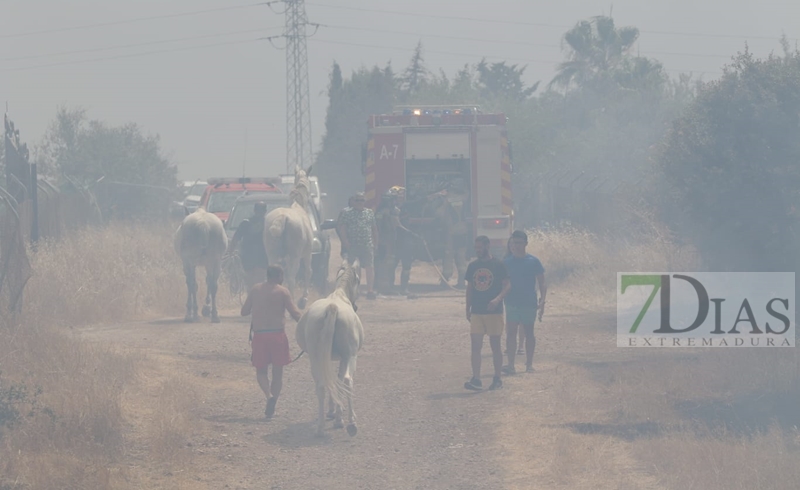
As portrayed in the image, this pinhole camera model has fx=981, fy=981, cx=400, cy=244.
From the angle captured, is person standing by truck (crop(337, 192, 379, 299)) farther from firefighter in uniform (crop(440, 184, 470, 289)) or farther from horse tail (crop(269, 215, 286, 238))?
firefighter in uniform (crop(440, 184, 470, 289))

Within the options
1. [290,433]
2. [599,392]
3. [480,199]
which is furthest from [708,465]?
[480,199]

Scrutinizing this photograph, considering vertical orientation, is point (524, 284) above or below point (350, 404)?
above

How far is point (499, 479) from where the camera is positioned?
303 inches

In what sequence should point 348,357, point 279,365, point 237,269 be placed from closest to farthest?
1. point 348,357
2. point 279,365
3. point 237,269

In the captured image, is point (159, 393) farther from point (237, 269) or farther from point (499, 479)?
point (237, 269)

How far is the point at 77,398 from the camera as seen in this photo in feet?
28.2

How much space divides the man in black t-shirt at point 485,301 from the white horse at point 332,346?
208 cm

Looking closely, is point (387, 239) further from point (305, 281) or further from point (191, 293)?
point (191, 293)

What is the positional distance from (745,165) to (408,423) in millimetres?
6723

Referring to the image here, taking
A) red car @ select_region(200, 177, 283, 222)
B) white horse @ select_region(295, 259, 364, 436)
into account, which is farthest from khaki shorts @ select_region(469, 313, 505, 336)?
red car @ select_region(200, 177, 283, 222)

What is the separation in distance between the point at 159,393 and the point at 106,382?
1.96 feet

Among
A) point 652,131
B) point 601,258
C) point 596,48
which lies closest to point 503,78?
point 596,48

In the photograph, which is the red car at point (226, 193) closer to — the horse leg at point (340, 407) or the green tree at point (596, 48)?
the horse leg at point (340, 407)

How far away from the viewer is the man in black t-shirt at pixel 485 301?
10.6 m
